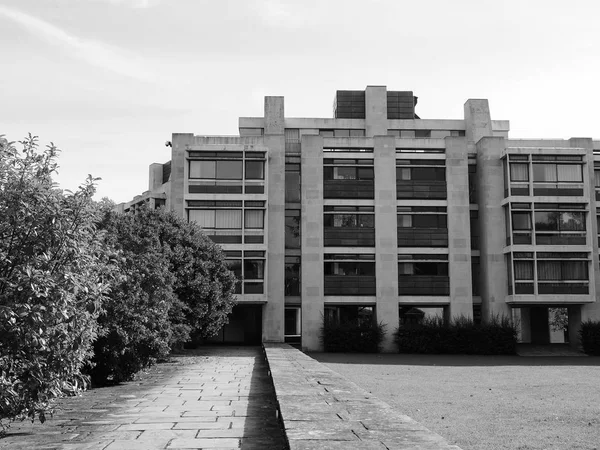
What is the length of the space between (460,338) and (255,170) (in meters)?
16.3

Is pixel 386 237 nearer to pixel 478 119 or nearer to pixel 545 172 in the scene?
pixel 545 172

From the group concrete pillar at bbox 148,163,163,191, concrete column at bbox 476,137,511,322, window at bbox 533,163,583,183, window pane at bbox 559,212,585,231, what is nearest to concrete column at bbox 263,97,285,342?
concrete column at bbox 476,137,511,322

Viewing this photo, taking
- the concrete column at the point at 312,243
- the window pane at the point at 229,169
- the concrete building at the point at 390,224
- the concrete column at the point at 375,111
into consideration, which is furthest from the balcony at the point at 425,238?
the concrete column at the point at 375,111

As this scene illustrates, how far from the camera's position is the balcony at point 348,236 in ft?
144

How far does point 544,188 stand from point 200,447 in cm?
3912

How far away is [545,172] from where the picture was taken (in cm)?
4325

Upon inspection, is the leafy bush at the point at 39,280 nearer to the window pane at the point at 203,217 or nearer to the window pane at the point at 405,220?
the window pane at the point at 203,217

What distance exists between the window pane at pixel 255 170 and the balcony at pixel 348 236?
5403 mm

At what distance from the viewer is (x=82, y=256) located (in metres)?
9.06

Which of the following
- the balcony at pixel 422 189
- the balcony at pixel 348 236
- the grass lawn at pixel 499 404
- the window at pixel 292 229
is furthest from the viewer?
the window at pixel 292 229

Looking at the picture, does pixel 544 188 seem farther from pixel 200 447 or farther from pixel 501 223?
pixel 200 447

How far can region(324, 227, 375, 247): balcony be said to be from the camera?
43.8 meters

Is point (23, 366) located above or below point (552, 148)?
below

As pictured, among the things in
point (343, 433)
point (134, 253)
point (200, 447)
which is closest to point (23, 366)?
point (200, 447)
